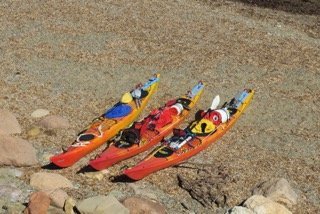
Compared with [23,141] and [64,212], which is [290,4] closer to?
[23,141]

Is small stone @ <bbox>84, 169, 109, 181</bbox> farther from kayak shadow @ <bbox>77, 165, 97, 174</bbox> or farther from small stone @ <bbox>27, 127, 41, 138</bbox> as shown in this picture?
small stone @ <bbox>27, 127, 41, 138</bbox>

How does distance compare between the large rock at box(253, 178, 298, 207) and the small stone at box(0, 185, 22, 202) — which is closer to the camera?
the small stone at box(0, 185, 22, 202)

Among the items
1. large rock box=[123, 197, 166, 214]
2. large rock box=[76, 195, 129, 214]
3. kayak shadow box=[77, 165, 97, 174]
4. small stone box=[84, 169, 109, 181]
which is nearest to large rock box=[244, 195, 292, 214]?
large rock box=[123, 197, 166, 214]

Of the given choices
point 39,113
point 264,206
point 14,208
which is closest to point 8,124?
point 39,113

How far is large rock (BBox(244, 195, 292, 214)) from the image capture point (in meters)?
9.23

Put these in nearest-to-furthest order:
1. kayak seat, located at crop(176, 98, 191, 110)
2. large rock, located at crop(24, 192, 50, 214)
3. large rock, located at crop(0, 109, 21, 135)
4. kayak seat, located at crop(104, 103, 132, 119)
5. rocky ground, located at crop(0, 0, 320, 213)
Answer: large rock, located at crop(24, 192, 50, 214)
rocky ground, located at crop(0, 0, 320, 213)
large rock, located at crop(0, 109, 21, 135)
kayak seat, located at crop(104, 103, 132, 119)
kayak seat, located at crop(176, 98, 191, 110)

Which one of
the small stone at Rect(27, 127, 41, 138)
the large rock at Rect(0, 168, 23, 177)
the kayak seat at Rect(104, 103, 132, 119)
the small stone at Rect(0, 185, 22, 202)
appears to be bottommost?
the large rock at Rect(0, 168, 23, 177)

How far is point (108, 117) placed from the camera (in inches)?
453

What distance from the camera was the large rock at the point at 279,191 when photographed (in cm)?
979

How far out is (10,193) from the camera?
9344mm

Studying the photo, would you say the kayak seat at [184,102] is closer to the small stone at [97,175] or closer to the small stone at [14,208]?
the small stone at [97,175]

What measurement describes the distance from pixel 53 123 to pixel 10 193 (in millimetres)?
2591

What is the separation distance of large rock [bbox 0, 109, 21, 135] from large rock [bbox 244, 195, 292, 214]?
4919 millimetres

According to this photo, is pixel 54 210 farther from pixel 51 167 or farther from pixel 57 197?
pixel 51 167
